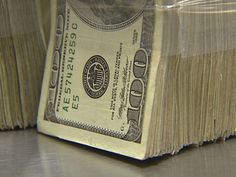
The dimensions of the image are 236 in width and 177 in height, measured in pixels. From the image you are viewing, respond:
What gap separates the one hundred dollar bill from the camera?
71 cm

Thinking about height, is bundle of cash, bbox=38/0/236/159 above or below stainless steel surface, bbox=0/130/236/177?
above

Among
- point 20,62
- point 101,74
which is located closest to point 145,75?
point 101,74

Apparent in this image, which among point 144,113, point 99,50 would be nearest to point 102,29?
point 99,50

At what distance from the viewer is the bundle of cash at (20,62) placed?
0.86 meters

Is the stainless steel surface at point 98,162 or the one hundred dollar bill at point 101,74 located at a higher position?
the one hundred dollar bill at point 101,74

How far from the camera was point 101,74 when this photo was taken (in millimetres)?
772

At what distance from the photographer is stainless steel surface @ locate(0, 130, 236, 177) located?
723 mm

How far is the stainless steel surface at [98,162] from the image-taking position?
28.5 inches

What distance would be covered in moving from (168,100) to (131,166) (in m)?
0.10

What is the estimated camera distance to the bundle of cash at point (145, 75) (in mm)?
708

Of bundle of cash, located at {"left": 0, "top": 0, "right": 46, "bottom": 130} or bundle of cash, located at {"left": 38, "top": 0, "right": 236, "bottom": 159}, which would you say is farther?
bundle of cash, located at {"left": 0, "top": 0, "right": 46, "bottom": 130}

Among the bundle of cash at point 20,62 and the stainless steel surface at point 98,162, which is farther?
the bundle of cash at point 20,62

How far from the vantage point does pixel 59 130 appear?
818 mm

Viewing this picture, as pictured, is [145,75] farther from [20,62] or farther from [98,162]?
[20,62]
